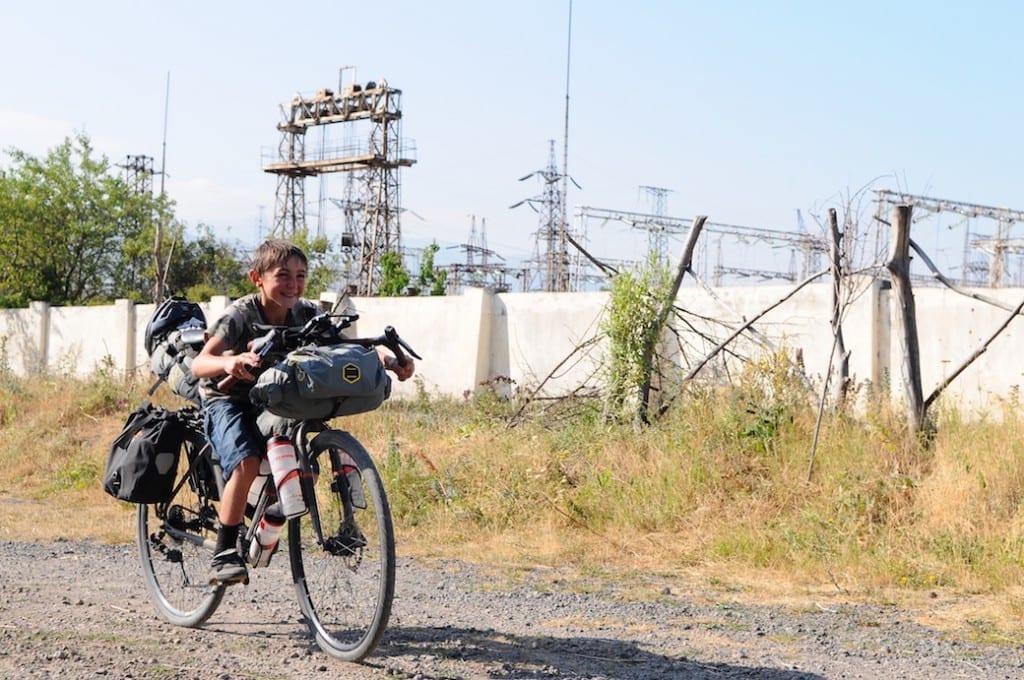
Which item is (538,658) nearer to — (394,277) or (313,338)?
(313,338)

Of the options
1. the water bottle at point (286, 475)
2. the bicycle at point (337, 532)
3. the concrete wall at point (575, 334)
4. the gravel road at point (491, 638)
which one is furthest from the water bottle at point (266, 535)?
the concrete wall at point (575, 334)

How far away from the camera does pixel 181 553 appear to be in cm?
590

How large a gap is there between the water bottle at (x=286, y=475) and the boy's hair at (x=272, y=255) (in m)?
0.84

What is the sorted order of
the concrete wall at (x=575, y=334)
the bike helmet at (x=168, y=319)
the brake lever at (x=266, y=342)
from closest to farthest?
the brake lever at (x=266, y=342) → the bike helmet at (x=168, y=319) → the concrete wall at (x=575, y=334)

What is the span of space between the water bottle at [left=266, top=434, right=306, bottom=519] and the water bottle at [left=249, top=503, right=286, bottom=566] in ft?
0.55

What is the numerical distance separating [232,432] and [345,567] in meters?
0.80

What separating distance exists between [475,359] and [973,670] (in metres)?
14.8

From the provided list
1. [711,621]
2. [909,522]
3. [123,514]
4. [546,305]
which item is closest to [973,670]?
[711,621]

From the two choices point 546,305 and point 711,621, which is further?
point 546,305

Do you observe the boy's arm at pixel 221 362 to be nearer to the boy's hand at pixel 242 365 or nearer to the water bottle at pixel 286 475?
the boy's hand at pixel 242 365

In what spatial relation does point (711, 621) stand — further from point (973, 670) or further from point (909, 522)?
point (909, 522)

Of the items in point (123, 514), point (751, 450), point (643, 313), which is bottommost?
point (123, 514)

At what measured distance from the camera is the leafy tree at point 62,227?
108 ft

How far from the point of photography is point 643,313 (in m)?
10.7
